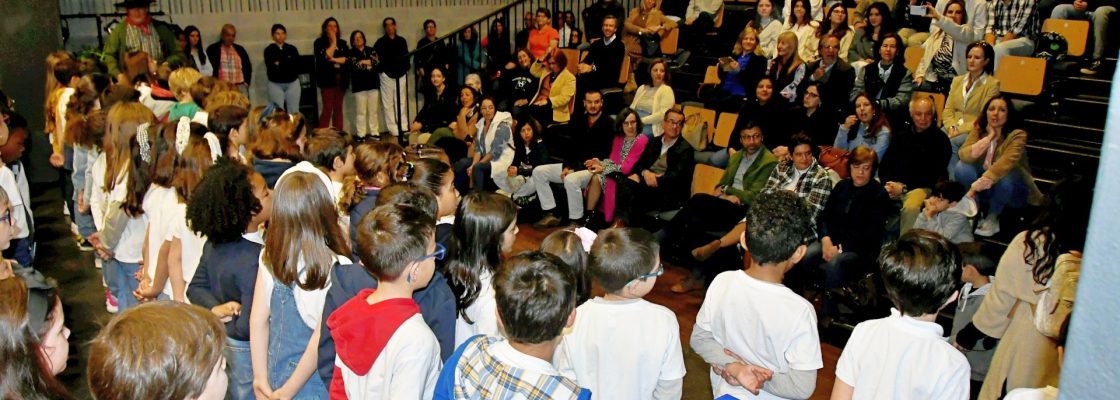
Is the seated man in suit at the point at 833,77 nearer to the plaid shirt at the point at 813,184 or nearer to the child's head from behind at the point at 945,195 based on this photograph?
the plaid shirt at the point at 813,184

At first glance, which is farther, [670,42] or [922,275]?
[670,42]

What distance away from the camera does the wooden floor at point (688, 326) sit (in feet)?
14.6

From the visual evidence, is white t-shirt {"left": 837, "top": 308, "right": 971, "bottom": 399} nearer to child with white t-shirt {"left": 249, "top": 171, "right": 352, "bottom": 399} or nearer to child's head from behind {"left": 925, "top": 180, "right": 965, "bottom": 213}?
child with white t-shirt {"left": 249, "top": 171, "right": 352, "bottom": 399}

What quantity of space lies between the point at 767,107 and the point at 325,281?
4.68 meters

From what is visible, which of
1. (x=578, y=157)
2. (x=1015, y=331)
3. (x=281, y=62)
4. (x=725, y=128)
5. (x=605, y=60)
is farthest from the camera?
(x=281, y=62)

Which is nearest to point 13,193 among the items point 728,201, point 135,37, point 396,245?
point 396,245

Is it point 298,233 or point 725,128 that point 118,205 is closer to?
point 298,233

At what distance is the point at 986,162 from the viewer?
5.57 meters

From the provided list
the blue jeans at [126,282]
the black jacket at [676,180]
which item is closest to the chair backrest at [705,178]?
the black jacket at [676,180]

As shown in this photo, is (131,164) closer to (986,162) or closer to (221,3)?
(986,162)

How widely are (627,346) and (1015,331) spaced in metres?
1.64

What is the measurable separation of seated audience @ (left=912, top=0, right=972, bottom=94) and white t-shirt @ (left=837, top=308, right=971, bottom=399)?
16.6 feet

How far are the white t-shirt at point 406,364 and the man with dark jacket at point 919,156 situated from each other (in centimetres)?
418

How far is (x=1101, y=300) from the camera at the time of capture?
583mm
